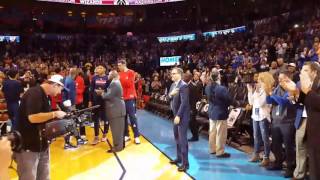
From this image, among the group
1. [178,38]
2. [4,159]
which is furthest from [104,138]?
[178,38]

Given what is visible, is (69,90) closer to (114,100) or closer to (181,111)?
(114,100)

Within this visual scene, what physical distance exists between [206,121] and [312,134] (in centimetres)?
561

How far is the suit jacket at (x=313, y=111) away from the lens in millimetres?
3863

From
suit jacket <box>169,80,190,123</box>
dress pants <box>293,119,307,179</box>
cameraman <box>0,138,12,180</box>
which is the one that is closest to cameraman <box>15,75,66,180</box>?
cameraman <box>0,138,12,180</box>

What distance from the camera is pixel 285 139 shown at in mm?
5984

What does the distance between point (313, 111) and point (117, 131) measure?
509cm

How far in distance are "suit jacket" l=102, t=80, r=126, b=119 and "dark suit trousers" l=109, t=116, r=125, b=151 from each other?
0.10 m

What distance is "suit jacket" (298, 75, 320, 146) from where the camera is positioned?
152 inches

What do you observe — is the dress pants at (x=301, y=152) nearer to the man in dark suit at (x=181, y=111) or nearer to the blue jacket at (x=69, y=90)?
the man in dark suit at (x=181, y=111)

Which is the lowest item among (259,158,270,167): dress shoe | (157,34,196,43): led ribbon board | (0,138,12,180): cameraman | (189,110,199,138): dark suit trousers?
(259,158,270,167): dress shoe

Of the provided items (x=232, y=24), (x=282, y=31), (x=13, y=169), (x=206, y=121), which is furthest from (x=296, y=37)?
(x=13, y=169)

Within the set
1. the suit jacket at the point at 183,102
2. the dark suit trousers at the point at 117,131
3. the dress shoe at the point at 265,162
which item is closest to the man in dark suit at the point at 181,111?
the suit jacket at the point at 183,102

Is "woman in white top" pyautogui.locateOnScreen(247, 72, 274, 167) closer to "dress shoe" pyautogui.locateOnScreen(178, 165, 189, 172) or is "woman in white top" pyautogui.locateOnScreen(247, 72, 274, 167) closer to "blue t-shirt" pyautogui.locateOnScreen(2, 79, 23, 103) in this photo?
"dress shoe" pyautogui.locateOnScreen(178, 165, 189, 172)

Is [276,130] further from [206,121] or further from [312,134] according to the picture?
[206,121]
